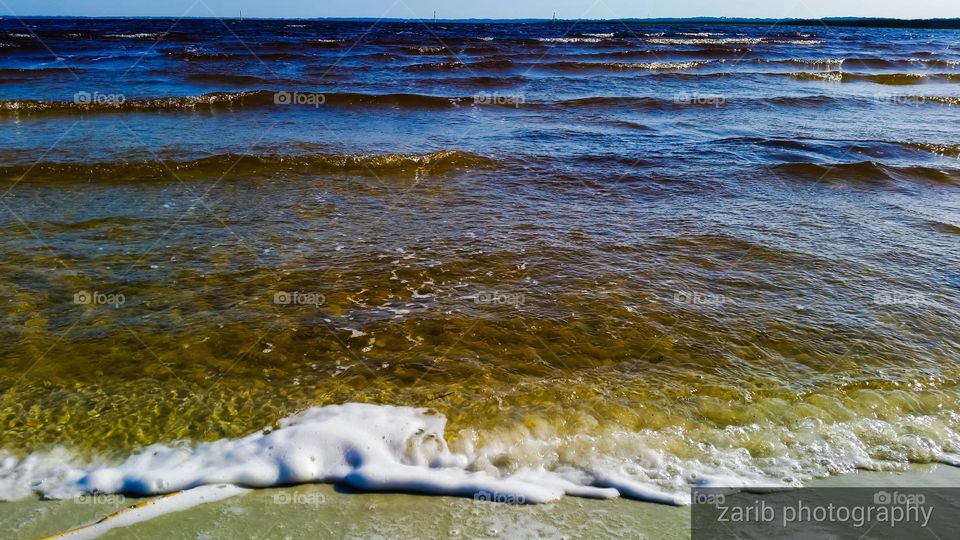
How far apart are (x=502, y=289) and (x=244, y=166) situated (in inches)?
227

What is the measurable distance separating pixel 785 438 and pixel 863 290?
8.50ft

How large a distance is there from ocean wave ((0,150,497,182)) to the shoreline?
22.5ft

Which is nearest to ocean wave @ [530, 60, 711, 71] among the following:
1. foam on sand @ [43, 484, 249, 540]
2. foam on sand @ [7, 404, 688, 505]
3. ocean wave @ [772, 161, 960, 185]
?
ocean wave @ [772, 161, 960, 185]

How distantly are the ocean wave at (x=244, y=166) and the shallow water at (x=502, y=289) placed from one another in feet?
0.17

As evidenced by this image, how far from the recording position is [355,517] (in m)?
2.99

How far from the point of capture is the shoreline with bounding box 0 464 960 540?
9.45 feet

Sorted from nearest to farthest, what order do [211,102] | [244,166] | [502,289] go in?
[502,289], [244,166], [211,102]

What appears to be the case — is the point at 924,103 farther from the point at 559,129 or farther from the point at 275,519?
the point at 275,519

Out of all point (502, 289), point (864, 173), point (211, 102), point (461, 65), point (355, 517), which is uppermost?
point (461, 65)

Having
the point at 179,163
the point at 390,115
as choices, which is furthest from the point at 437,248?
the point at 390,115

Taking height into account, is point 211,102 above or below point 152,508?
above

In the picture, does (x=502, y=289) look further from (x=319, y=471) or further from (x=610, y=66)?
(x=610, y=66)

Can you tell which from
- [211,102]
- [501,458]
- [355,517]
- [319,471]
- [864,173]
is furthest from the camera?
[211,102]

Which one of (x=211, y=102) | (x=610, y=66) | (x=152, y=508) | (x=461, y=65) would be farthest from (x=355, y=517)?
(x=610, y=66)
